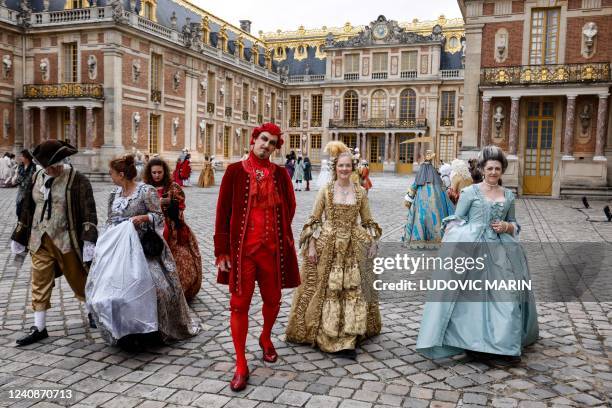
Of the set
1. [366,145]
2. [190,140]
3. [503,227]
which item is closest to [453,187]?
[503,227]

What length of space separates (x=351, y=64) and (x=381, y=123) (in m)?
5.57

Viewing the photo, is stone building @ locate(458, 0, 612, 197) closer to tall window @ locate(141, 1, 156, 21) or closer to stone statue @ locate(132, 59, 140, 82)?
stone statue @ locate(132, 59, 140, 82)

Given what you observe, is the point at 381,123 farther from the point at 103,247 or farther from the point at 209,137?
the point at 103,247

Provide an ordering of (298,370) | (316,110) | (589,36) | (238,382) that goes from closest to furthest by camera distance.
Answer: (238,382)
(298,370)
(589,36)
(316,110)

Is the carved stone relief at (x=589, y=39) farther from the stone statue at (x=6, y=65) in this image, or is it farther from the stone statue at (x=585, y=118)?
the stone statue at (x=6, y=65)

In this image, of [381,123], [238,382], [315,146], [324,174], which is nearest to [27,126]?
[324,174]

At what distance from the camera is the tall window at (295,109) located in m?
45.0

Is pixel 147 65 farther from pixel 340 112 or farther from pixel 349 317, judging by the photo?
pixel 349 317

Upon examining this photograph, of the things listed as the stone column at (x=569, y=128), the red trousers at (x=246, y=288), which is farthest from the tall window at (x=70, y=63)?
the red trousers at (x=246, y=288)

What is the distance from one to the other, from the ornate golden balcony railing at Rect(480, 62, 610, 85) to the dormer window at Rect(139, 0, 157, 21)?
695 inches

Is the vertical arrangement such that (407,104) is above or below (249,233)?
above

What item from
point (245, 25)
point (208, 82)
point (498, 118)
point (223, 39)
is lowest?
point (498, 118)

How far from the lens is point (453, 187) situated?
7730mm

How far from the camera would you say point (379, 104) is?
1667 inches
